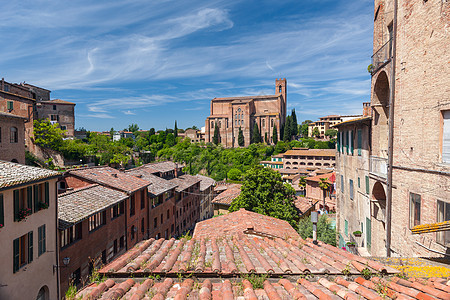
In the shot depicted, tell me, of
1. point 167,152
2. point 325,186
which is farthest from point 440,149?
point 167,152

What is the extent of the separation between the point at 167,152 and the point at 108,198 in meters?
78.9

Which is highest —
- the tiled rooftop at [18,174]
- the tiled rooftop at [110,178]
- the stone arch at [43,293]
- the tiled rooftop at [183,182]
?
the tiled rooftop at [18,174]

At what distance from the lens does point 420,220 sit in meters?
9.27

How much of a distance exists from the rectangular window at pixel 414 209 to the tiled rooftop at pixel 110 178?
1709cm

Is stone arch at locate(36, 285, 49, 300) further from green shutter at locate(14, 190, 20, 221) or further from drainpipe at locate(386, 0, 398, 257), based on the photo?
drainpipe at locate(386, 0, 398, 257)

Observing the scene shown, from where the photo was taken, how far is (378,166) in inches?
493

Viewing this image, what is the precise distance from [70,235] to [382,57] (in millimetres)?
17766

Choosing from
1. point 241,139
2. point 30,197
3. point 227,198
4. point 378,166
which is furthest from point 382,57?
point 241,139

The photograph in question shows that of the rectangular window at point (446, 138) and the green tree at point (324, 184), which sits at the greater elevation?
the rectangular window at point (446, 138)

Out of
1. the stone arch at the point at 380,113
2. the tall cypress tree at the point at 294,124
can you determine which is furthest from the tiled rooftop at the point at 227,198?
the tall cypress tree at the point at 294,124

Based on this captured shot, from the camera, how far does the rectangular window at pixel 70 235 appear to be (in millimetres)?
13812

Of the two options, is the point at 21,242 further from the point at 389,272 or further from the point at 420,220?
the point at 420,220

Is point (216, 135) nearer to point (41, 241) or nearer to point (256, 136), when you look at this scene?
Result: point (256, 136)

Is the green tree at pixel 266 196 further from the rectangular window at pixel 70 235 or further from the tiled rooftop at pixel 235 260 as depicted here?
the tiled rooftop at pixel 235 260
